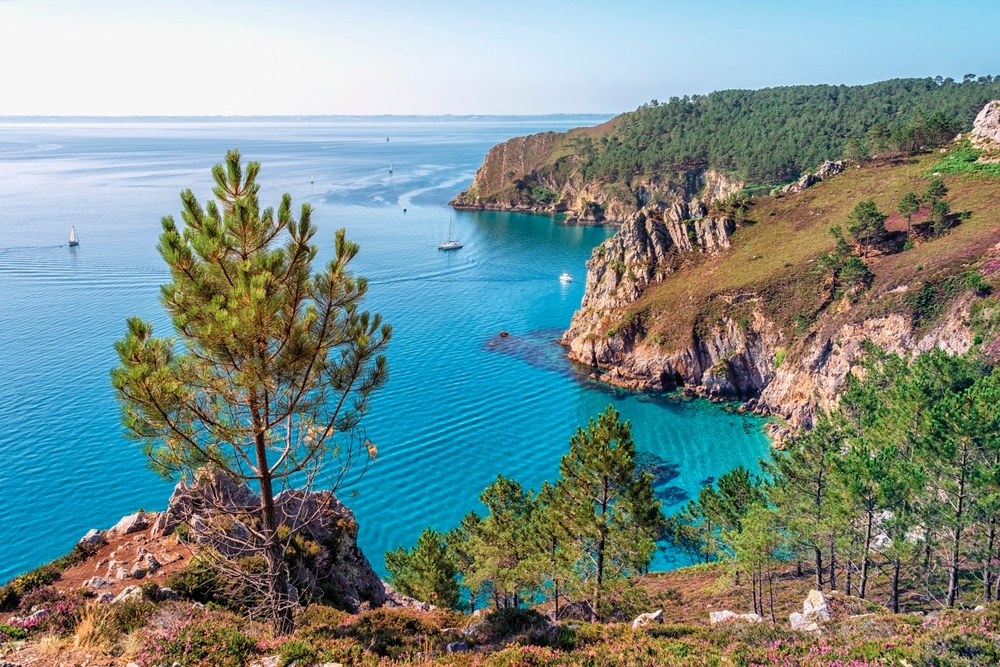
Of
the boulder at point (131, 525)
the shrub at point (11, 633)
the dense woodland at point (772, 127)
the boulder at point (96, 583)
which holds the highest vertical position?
the dense woodland at point (772, 127)

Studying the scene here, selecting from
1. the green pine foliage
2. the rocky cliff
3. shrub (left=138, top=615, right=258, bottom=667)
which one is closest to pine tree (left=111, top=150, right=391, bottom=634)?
shrub (left=138, top=615, right=258, bottom=667)

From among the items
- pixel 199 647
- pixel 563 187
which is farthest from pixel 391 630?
pixel 563 187

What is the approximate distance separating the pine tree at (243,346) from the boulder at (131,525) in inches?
381

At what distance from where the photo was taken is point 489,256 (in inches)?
4515

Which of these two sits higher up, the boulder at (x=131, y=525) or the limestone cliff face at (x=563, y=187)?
the limestone cliff face at (x=563, y=187)

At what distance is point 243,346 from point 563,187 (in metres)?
165

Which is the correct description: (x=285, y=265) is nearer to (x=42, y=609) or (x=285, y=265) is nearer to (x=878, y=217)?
(x=42, y=609)

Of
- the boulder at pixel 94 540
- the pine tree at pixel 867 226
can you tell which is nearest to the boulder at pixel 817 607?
the boulder at pixel 94 540

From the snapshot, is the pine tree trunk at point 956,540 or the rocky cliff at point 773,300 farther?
the rocky cliff at point 773,300

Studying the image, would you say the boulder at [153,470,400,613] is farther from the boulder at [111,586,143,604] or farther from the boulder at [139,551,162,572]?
the boulder at [111,586,143,604]

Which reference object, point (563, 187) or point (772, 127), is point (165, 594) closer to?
point (563, 187)

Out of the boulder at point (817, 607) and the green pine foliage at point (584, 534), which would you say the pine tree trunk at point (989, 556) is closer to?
the boulder at point (817, 607)

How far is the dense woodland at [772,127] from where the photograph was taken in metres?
135

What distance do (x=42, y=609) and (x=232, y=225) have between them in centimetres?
1129
